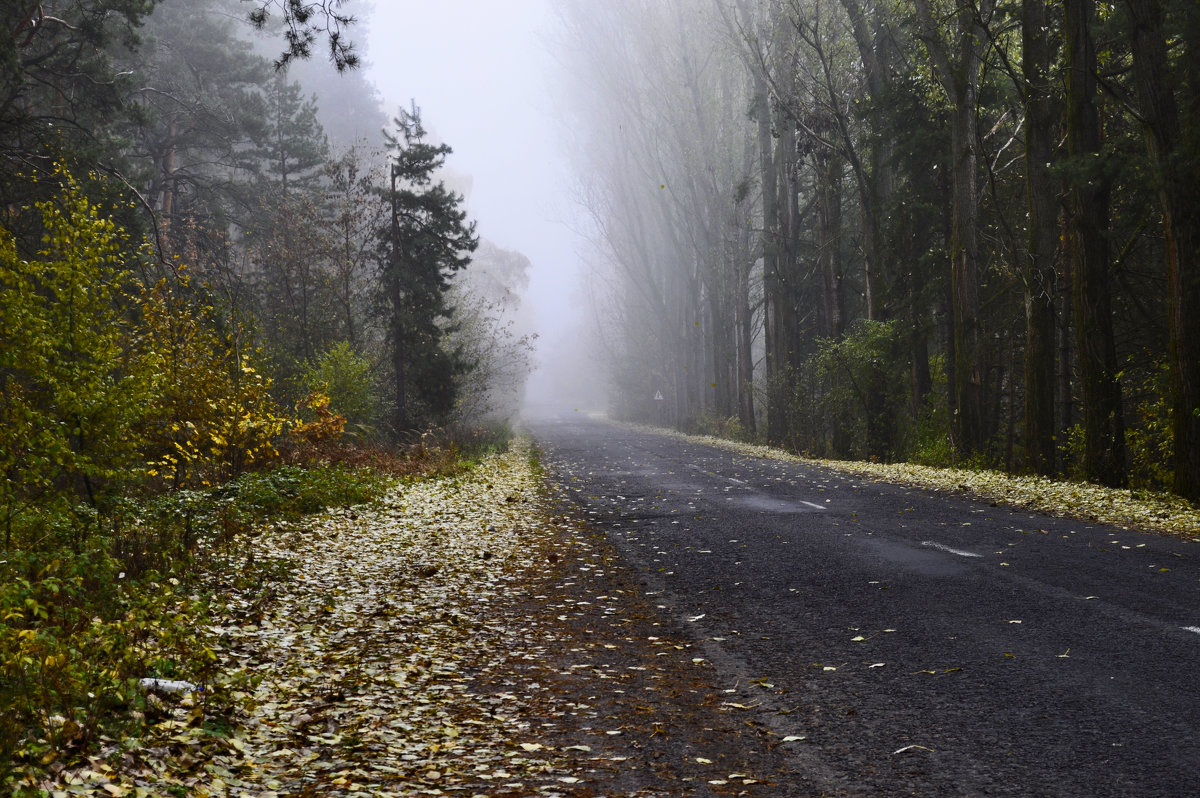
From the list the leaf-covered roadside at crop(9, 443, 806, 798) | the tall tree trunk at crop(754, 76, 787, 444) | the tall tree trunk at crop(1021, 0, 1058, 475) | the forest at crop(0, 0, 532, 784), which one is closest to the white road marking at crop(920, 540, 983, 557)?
the leaf-covered roadside at crop(9, 443, 806, 798)

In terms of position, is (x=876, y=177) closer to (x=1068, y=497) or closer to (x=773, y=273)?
(x=773, y=273)

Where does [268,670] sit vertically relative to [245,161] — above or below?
below

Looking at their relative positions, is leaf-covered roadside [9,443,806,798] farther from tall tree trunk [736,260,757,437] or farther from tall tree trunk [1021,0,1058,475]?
tall tree trunk [736,260,757,437]

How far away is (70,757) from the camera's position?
390 centimetres

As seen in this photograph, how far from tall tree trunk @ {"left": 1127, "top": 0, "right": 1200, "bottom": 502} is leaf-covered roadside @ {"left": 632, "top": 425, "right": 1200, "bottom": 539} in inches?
33.1

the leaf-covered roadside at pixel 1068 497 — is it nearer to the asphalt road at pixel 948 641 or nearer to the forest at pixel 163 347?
the asphalt road at pixel 948 641

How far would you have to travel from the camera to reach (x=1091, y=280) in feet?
47.7

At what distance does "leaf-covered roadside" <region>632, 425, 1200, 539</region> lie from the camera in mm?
10773

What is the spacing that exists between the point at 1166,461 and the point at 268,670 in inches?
542

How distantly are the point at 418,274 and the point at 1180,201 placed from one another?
22441 mm

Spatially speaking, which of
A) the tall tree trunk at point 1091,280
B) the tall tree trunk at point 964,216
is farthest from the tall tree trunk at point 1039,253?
the tall tree trunk at point 964,216

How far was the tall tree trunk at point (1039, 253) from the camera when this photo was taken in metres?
16.4

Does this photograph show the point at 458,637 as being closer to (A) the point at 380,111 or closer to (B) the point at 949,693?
(B) the point at 949,693

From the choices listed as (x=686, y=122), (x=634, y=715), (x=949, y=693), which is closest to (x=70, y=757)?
(x=634, y=715)
